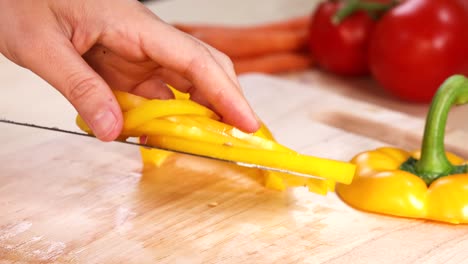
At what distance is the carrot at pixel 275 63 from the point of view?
224 centimetres

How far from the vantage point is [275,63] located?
90.3 inches

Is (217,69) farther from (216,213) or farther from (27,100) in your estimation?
(27,100)

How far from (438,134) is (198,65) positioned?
1.51ft

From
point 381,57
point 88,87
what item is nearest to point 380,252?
point 88,87

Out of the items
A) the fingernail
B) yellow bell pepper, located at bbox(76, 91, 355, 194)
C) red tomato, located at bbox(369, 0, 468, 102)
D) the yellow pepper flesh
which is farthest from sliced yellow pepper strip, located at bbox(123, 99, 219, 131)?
red tomato, located at bbox(369, 0, 468, 102)

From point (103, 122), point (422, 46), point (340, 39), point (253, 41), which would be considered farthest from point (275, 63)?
point (103, 122)

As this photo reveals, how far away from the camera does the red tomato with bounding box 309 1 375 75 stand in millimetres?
2172

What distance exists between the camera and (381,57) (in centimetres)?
204

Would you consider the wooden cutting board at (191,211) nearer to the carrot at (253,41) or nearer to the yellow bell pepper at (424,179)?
the yellow bell pepper at (424,179)

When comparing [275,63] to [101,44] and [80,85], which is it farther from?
[80,85]

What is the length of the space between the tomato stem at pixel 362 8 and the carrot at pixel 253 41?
216mm

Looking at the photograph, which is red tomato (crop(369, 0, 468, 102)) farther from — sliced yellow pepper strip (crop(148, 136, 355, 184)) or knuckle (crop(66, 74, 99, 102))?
knuckle (crop(66, 74, 99, 102))

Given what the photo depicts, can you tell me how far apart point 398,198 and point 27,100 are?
72 cm

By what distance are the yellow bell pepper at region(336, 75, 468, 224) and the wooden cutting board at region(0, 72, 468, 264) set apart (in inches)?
0.9
